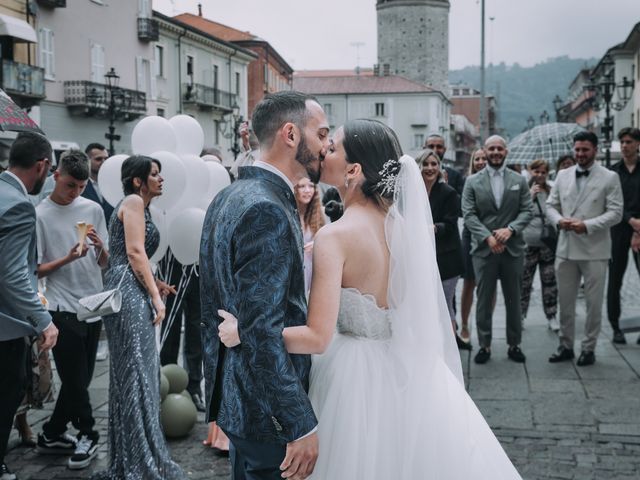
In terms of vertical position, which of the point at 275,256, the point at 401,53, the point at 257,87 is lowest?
the point at 275,256

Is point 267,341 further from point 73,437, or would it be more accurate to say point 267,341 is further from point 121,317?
point 73,437

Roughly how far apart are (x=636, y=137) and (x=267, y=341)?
6.63 metres

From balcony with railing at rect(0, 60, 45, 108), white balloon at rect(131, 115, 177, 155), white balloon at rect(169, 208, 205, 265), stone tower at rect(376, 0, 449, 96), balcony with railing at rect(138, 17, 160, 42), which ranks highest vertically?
stone tower at rect(376, 0, 449, 96)

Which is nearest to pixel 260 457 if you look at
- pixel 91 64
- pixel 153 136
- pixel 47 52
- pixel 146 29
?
pixel 153 136

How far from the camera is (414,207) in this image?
10.1 feet

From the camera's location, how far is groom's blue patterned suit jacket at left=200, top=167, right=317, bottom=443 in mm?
2443

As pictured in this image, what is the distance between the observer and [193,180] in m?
6.04

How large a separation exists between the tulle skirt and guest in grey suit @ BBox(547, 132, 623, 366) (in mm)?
4565

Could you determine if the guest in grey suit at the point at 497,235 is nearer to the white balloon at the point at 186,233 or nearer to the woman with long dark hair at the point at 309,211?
the woman with long dark hair at the point at 309,211

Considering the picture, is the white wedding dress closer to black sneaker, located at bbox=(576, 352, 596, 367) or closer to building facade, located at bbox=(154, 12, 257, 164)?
black sneaker, located at bbox=(576, 352, 596, 367)

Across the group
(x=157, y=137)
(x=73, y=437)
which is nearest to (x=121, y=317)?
(x=73, y=437)

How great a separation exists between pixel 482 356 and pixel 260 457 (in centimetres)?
511

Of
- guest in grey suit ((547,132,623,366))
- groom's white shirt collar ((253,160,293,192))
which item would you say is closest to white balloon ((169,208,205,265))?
groom's white shirt collar ((253,160,293,192))

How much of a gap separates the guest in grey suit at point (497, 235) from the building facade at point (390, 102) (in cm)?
7105
